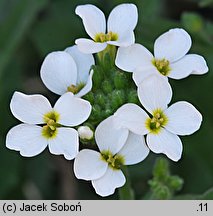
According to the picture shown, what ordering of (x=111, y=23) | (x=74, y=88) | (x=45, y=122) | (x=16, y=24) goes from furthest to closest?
(x=16, y=24), (x=111, y=23), (x=74, y=88), (x=45, y=122)

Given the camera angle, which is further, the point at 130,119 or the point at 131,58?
the point at 131,58

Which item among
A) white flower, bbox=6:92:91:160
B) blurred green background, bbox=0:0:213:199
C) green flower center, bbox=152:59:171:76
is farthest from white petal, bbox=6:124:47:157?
blurred green background, bbox=0:0:213:199

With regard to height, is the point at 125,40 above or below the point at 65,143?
above

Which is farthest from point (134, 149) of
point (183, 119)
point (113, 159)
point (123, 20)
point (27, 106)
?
point (123, 20)

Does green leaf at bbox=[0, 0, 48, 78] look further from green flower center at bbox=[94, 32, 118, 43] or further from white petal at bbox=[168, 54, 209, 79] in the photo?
white petal at bbox=[168, 54, 209, 79]

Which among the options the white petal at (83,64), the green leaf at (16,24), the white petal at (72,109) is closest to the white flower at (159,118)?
the white petal at (72,109)

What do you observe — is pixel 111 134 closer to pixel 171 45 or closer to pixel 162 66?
pixel 162 66

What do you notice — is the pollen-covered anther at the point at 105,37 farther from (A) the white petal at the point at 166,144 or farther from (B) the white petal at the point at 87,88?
(A) the white petal at the point at 166,144

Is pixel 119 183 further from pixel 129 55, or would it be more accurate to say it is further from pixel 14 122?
pixel 14 122
